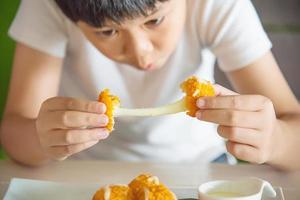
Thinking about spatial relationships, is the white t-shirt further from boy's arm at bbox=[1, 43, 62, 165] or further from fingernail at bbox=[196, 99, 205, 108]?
fingernail at bbox=[196, 99, 205, 108]

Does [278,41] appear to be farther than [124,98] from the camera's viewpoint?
Yes

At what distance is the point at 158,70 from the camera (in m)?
1.09

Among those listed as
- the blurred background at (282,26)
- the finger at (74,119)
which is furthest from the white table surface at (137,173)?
the blurred background at (282,26)

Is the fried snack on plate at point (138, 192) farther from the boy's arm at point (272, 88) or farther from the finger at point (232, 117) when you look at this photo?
the boy's arm at point (272, 88)

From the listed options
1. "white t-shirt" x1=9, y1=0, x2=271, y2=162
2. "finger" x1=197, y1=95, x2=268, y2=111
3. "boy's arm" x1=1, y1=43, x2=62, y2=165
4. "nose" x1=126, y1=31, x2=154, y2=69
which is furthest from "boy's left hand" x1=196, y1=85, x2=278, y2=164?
"boy's arm" x1=1, y1=43, x2=62, y2=165

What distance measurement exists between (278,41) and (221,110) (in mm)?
863

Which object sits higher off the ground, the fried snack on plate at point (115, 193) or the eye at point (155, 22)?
the eye at point (155, 22)

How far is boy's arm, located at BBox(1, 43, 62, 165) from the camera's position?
101 cm

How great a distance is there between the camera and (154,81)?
110cm

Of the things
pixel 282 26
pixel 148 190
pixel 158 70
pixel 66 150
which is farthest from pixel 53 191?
pixel 282 26

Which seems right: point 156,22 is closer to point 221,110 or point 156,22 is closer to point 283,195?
point 221,110

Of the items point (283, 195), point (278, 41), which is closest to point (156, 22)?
point (283, 195)

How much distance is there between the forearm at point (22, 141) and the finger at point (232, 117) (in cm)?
29

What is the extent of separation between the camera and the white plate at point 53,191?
0.82 m
